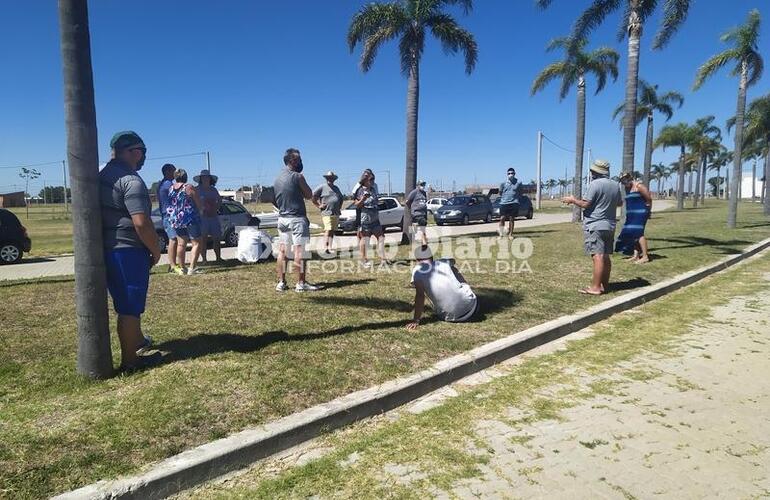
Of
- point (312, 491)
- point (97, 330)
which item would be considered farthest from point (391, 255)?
point (312, 491)

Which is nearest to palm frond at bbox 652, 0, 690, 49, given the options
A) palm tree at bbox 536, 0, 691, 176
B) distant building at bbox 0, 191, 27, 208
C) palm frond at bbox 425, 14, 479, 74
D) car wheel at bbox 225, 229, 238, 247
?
palm tree at bbox 536, 0, 691, 176

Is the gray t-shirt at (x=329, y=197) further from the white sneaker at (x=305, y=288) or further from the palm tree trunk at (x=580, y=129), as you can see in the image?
the palm tree trunk at (x=580, y=129)

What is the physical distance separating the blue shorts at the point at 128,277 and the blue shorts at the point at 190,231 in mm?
4297

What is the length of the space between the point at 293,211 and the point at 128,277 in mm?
3269

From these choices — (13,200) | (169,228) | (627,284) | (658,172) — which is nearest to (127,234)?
(169,228)

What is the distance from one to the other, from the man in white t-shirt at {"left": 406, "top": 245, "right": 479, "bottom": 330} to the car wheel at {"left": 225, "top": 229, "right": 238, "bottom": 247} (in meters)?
10.3

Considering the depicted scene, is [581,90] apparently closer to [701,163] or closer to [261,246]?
[261,246]

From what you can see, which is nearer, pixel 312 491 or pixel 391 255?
pixel 312 491

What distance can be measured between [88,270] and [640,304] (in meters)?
6.91

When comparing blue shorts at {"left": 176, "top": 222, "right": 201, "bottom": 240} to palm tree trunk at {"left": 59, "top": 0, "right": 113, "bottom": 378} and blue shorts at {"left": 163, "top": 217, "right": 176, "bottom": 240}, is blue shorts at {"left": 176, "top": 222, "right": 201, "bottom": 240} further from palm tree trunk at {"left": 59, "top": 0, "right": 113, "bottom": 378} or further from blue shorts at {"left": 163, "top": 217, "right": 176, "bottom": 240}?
palm tree trunk at {"left": 59, "top": 0, "right": 113, "bottom": 378}

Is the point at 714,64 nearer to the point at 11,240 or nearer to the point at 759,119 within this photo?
the point at 759,119

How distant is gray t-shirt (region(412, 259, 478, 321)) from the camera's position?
5535 millimetres

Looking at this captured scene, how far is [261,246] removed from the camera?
1002cm

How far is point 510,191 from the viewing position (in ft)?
45.5
